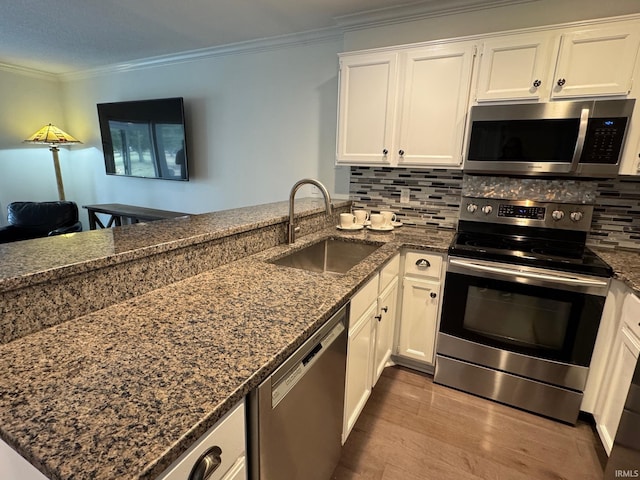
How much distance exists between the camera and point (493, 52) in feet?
6.11

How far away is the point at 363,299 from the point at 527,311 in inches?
39.7

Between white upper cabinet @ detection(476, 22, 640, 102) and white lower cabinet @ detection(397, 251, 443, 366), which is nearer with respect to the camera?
white upper cabinet @ detection(476, 22, 640, 102)

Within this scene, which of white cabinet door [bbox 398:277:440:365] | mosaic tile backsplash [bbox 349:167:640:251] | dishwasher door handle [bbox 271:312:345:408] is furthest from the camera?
white cabinet door [bbox 398:277:440:365]

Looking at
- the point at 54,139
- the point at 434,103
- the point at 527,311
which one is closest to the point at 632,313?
the point at 527,311

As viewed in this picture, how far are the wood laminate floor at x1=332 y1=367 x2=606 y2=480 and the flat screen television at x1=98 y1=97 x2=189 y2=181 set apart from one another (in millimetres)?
3037

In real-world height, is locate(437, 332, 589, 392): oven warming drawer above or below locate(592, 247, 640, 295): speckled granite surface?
below

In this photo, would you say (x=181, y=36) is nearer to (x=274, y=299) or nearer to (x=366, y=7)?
(x=366, y=7)

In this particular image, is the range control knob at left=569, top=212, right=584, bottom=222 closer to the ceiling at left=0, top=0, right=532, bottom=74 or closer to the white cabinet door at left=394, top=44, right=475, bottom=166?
the white cabinet door at left=394, top=44, right=475, bottom=166

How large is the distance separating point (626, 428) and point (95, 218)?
16.8ft

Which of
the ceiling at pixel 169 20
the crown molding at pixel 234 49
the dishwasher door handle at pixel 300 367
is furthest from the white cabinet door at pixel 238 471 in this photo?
the crown molding at pixel 234 49

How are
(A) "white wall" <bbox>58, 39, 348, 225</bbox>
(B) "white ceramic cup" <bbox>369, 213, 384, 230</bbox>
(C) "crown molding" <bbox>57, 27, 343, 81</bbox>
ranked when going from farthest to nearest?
(A) "white wall" <bbox>58, 39, 348, 225</bbox> < (C) "crown molding" <bbox>57, 27, 343, 81</bbox> < (B) "white ceramic cup" <bbox>369, 213, 384, 230</bbox>

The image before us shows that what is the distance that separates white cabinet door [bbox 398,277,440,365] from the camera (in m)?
2.04

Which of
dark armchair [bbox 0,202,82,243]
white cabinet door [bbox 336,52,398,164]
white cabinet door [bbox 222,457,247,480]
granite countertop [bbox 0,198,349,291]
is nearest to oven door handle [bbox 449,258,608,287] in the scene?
white cabinet door [bbox 336,52,398,164]

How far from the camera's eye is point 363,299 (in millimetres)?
1444
